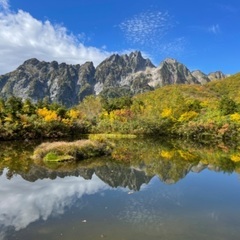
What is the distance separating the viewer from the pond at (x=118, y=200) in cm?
1259

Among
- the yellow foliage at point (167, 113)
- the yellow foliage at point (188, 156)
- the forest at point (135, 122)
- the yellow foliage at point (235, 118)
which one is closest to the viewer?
the yellow foliage at point (188, 156)

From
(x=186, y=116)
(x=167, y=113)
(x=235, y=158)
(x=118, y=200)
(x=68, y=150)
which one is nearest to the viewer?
(x=118, y=200)

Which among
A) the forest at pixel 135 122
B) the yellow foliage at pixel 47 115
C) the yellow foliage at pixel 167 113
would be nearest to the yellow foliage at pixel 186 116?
the forest at pixel 135 122

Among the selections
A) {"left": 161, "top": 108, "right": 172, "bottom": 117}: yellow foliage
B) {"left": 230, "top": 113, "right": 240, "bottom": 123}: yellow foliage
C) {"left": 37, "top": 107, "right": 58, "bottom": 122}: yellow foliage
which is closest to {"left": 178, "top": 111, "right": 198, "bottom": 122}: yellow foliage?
{"left": 161, "top": 108, "right": 172, "bottom": 117}: yellow foliage

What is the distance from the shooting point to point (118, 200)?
17.3m

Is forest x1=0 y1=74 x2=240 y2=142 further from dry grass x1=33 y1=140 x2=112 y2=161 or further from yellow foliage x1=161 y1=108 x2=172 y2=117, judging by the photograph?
dry grass x1=33 y1=140 x2=112 y2=161

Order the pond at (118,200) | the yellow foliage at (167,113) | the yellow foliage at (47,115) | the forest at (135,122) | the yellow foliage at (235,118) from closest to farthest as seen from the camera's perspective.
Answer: the pond at (118,200) → the forest at (135,122) → the yellow foliage at (47,115) → the yellow foliage at (235,118) → the yellow foliage at (167,113)

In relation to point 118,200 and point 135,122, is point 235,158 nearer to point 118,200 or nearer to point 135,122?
point 118,200

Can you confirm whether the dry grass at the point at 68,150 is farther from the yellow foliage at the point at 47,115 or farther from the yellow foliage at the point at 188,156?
the yellow foliage at the point at 47,115

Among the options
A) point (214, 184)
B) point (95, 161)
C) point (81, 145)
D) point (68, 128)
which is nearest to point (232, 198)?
point (214, 184)

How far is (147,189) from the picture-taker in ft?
66.1

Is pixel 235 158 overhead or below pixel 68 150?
overhead

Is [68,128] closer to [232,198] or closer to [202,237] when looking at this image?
[232,198]

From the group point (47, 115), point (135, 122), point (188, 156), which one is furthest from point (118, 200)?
point (135, 122)
